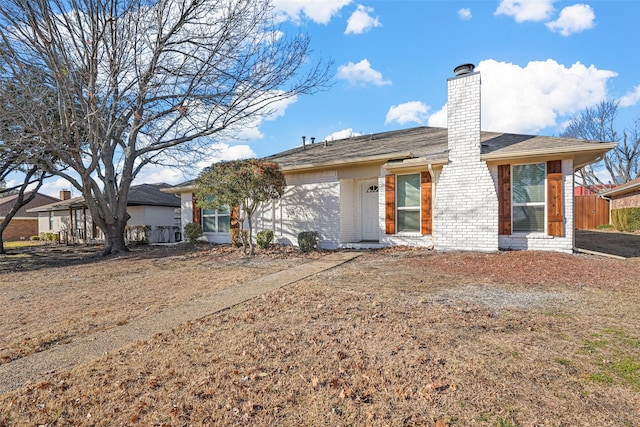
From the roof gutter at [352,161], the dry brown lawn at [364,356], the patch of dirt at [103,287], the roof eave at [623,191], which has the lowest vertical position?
the patch of dirt at [103,287]

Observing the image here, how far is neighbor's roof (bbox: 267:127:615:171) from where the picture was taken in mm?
8680

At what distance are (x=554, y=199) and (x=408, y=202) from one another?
3.76 meters

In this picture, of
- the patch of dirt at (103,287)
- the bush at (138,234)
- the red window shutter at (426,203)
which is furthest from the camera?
the bush at (138,234)

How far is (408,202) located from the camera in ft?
35.6

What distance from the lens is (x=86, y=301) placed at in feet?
20.7

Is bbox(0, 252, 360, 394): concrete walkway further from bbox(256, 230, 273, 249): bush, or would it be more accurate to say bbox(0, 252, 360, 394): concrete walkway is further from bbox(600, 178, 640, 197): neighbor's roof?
bbox(600, 178, 640, 197): neighbor's roof

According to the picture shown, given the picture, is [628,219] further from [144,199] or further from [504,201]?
[144,199]

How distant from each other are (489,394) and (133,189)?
2563cm

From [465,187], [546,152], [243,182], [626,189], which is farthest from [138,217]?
[626,189]

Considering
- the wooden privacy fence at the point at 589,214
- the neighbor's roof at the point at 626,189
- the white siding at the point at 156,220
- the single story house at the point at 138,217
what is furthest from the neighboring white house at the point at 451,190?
the wooden privacy fence at the point at 589,214

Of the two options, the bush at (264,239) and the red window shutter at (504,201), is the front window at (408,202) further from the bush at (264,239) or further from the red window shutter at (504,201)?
the bush at (264,239)

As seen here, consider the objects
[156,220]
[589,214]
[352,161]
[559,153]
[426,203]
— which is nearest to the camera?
[559,153]

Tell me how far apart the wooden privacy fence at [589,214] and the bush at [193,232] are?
23.5 metres

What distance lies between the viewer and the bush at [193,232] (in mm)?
14242
